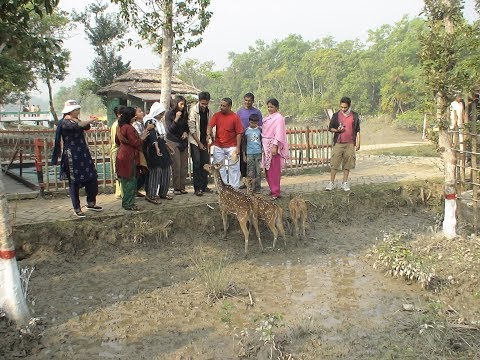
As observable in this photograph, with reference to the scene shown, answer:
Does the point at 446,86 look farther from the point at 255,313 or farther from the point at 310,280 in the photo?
the point at 255,313

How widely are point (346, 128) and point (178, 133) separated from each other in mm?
3221

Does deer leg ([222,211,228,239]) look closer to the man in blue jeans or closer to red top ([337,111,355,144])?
the man in blue jeans

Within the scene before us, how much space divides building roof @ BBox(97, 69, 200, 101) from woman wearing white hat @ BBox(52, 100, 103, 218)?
390 inches

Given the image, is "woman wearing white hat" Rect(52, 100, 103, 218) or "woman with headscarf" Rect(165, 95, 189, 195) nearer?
"woman wearing white hat" Rect(52, 100, 103, 218)

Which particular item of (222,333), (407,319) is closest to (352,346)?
(407,319)

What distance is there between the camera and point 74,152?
6.45 m

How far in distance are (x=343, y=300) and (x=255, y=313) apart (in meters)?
1.12

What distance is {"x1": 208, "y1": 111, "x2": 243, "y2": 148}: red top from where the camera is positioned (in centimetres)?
745

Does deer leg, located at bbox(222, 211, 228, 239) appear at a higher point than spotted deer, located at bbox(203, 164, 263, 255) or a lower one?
lower

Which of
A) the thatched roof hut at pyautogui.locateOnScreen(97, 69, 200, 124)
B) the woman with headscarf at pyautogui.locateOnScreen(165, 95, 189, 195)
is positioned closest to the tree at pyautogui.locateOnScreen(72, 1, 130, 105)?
the thatched roof hut at pyautogui.locateOnScreen(97, 69, 200, 124)

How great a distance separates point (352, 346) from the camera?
13.3 ft

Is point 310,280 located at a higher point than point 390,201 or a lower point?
lower

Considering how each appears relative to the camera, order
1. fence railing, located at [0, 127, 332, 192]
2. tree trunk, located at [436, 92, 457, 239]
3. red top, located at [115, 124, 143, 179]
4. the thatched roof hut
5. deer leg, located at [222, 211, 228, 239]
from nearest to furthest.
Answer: tree trunk, located at [436, 92, 457, 239] → red top, located at [115, 124, 143, 179] → deer leg, located at [222, 211, 228, 239] → fence railing, located at [0, 127, 332, 192] → the thatched roof hut

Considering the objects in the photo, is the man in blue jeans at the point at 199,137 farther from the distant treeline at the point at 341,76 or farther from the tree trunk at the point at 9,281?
the distant treeline at the point at 341,76
